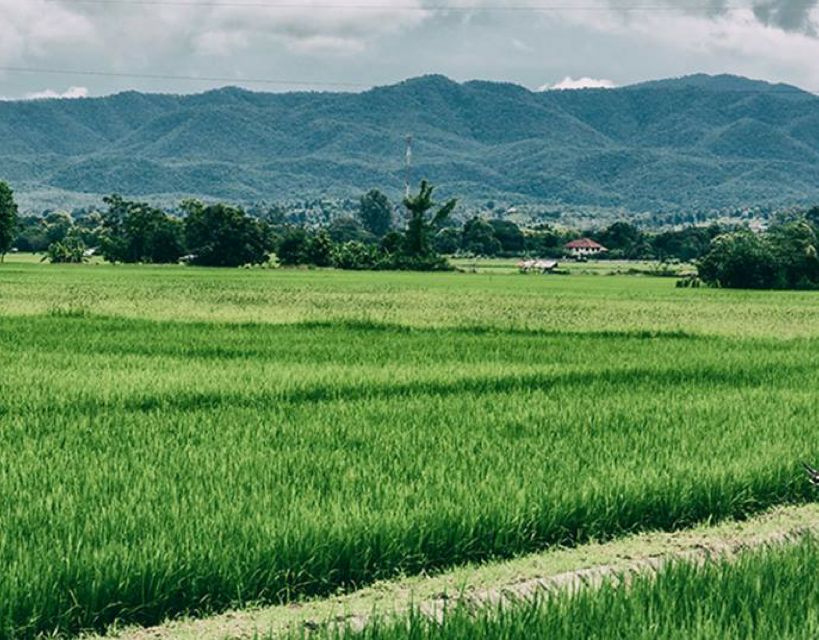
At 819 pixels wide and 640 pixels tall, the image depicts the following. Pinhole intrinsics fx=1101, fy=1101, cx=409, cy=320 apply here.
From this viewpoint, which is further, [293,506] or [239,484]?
[239,484]

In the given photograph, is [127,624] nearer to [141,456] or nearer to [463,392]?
[141,456]

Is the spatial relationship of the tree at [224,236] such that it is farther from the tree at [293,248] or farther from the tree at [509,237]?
the tree at [509,237]

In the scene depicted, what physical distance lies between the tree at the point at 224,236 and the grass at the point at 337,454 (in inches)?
2291

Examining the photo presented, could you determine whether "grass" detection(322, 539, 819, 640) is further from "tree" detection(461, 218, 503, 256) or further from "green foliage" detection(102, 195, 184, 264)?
"tree" detection(461, 218, 503, 256)

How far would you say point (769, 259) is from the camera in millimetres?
59188

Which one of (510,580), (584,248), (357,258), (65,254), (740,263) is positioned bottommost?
(65,254)

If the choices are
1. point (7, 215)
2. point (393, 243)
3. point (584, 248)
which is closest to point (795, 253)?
point (393, 243)

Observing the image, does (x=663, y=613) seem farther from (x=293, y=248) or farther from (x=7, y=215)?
(x=293, y=248)

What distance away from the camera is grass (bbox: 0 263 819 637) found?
6.37 metres

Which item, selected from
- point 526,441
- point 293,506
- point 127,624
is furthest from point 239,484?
point 526,441

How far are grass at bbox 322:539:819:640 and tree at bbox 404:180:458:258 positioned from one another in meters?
71.1

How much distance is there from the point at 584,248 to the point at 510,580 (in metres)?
126

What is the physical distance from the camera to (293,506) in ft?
24.1

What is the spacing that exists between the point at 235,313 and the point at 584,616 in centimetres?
2568
